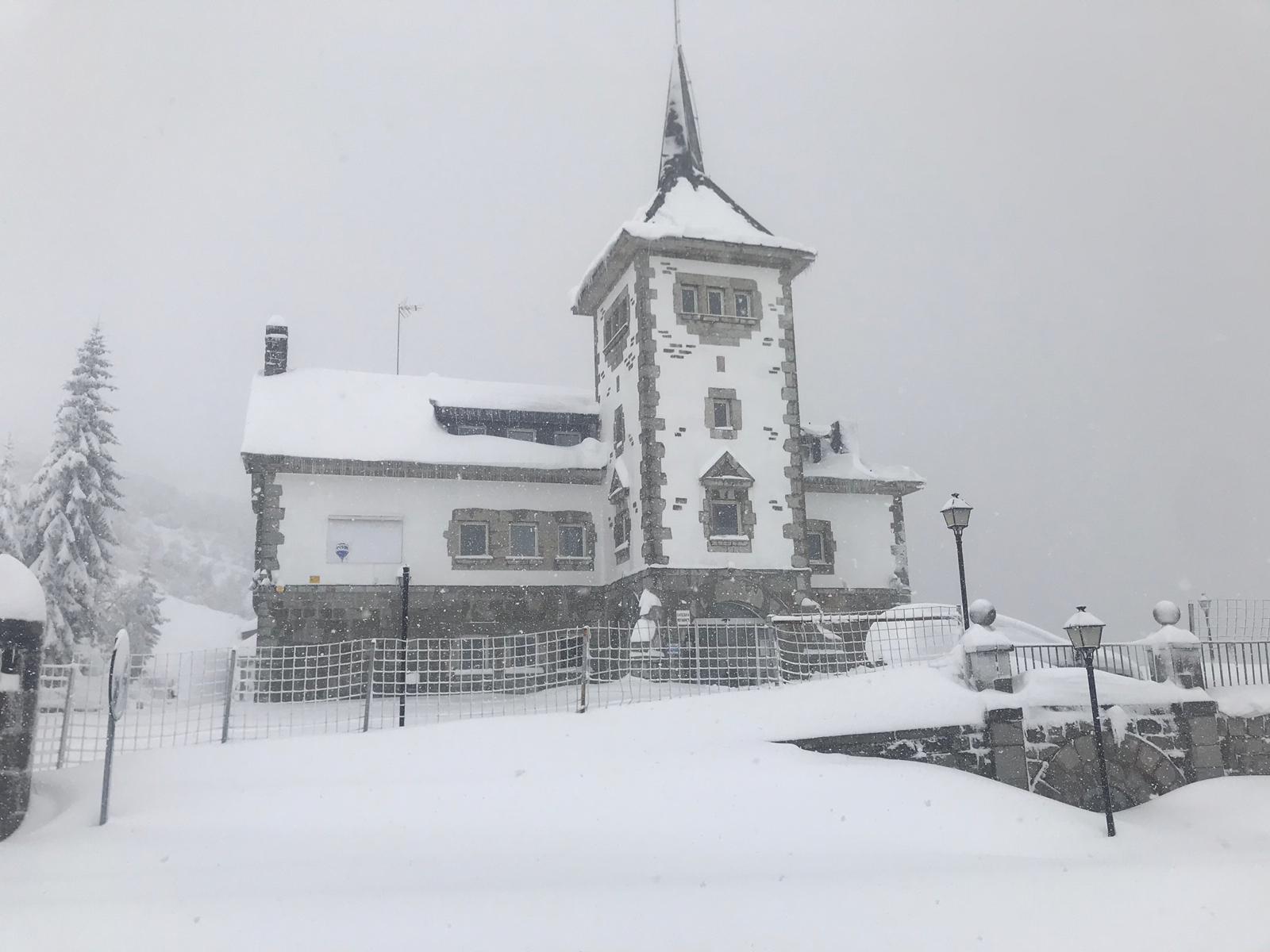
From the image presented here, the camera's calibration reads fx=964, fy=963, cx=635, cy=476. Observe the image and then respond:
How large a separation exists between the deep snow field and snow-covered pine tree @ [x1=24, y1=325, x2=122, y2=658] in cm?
2127

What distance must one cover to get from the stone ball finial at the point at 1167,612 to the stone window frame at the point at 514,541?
48.1 feet

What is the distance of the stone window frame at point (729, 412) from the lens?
80.8 ft

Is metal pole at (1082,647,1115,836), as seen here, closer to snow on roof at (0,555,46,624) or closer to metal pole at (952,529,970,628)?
metal pole at (952,529,970,628)

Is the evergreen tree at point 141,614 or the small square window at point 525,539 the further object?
the evergreen tree at point 141,614

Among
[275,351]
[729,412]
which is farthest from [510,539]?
[275,351]

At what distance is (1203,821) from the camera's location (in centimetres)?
1313

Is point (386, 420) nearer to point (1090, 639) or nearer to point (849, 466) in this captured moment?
point (849, 466)

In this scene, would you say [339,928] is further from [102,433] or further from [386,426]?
[102,433]

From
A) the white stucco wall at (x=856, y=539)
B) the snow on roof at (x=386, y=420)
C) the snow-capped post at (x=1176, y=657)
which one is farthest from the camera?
the white stucco wall at (x=856, y=539)

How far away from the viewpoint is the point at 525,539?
25.5m

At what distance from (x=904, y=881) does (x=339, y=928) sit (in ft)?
16.2

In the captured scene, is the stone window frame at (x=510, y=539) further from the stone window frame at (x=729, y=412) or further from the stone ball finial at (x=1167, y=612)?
the stone ball finial at (x=1167, y=612)

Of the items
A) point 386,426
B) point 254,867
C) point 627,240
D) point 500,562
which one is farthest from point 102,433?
point 254,867

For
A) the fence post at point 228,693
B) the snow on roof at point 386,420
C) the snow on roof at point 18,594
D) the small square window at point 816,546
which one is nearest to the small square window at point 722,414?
the snow on roof at point 386,420
